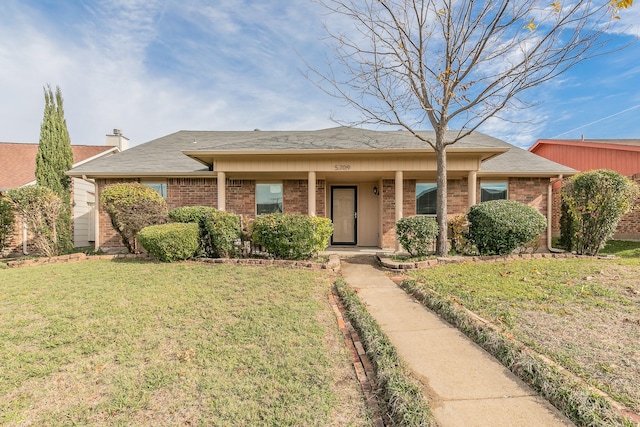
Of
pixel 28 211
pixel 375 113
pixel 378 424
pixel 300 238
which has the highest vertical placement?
pixel 375 113

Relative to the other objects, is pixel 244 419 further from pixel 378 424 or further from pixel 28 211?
pixel 28 211

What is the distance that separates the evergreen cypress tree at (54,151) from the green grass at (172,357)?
651 cm

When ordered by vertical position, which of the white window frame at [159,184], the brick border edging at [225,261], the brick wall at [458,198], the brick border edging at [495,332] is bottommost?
the brick border edging at [495,332]

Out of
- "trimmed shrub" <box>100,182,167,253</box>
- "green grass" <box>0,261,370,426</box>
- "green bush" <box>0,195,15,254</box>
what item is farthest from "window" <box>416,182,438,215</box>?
"green bush" <box>0,195,15,254</box>

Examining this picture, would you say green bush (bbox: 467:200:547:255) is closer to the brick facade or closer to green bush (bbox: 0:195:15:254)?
the brick facade

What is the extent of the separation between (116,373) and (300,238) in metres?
4.81

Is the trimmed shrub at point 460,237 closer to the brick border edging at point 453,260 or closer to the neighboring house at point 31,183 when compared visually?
the brick border edging at point 453,260

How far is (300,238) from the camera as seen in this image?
7156 millimetres

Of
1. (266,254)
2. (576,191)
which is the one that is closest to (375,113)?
(266,254)

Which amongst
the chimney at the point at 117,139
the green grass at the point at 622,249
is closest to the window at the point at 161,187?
the chimney at the point at 117,139

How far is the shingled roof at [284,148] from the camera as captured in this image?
8.61 meters

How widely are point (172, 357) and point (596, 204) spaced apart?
9436mm

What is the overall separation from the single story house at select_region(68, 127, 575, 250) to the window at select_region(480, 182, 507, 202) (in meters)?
0.03

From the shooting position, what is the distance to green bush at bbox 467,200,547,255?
6.90m
